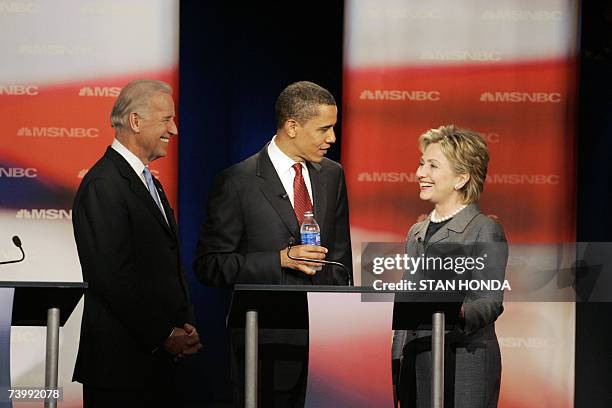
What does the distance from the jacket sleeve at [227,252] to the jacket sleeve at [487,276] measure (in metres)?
0.97

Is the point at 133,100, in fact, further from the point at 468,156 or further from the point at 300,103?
the point at 468,156

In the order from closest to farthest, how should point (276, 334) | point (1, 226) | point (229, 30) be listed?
point (276, 334) → point (1, 226) → point (229, 30)

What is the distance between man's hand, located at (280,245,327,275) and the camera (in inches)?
183

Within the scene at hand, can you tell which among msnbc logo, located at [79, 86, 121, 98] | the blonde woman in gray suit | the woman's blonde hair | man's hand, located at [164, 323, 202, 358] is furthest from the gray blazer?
msnbc logo, located at [79, 86, 121, 98]

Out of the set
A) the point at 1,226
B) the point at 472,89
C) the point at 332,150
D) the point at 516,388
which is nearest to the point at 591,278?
the point at 516,388

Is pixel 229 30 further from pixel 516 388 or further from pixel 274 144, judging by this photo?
pixel 516 388

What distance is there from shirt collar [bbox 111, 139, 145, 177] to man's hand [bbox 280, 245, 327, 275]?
725mm

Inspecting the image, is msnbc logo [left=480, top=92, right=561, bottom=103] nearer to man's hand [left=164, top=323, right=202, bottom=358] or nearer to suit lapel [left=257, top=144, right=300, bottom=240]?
suit lapel [left=257, top=144, right=300, bottom=240]

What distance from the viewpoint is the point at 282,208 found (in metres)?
4.87

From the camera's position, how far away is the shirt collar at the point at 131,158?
178 inches

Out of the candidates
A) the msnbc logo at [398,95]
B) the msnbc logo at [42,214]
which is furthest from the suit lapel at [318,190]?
the msnbc logo at [42,214]

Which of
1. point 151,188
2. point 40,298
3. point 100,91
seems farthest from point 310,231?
point 100,91

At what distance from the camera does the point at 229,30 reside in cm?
684

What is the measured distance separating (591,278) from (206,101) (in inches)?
102
